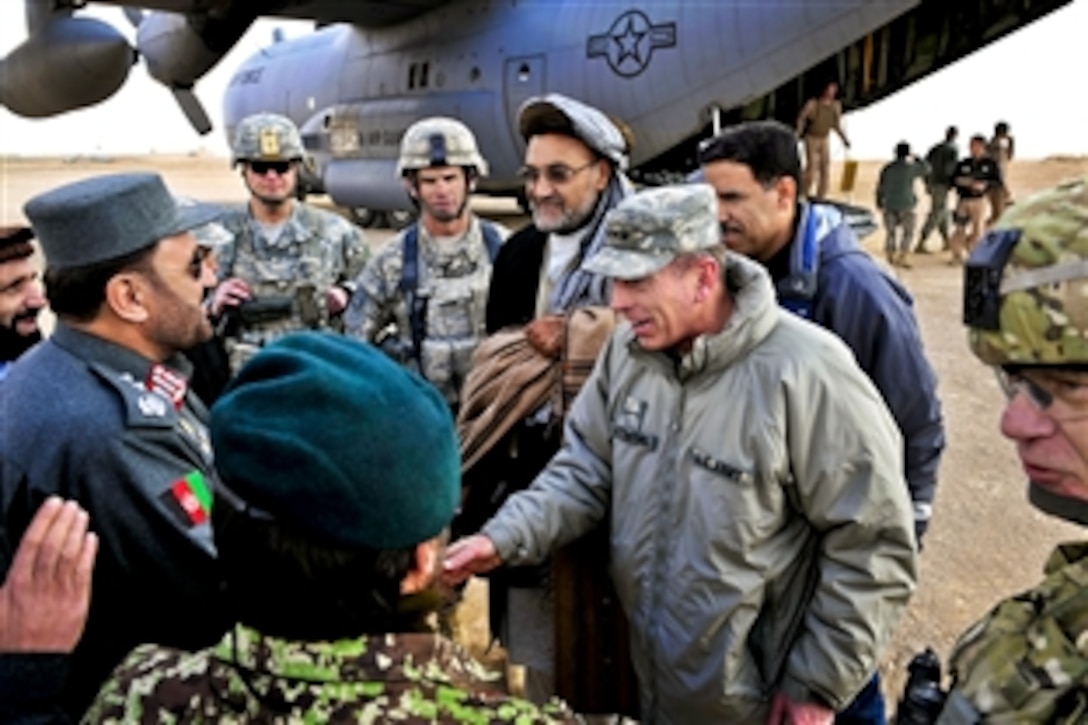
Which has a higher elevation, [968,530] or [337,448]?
[337,448]

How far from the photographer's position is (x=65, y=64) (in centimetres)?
1119

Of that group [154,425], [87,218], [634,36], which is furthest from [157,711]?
[634,36]

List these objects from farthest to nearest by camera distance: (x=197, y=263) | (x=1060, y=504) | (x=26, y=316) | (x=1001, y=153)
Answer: (x=1001, y=153), (x=26, y=316), (x=197, y=263), (x=1060, y=504)

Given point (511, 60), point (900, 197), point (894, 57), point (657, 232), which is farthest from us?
point (894, 57)

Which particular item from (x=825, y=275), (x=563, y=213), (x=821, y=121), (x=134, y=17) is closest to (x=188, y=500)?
(x=563, y=213)

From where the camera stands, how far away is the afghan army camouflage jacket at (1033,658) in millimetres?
1089

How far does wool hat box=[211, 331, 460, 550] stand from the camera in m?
0.99

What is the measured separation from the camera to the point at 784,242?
104 inches

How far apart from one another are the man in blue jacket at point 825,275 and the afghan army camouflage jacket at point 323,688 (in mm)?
1750

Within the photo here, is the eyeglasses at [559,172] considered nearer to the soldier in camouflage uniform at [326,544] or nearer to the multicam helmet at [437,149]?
the multicam helmet at [437,149]

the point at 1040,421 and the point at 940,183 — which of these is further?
the point at 940,183

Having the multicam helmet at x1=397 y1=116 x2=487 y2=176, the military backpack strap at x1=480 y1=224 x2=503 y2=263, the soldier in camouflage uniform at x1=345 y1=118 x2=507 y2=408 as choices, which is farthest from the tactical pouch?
the military backpack strap at x1=480 y1=224 x2=503 y2=263

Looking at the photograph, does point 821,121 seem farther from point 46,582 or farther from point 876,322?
point 46,582

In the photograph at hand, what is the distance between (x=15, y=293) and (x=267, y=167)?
161 centimetres
